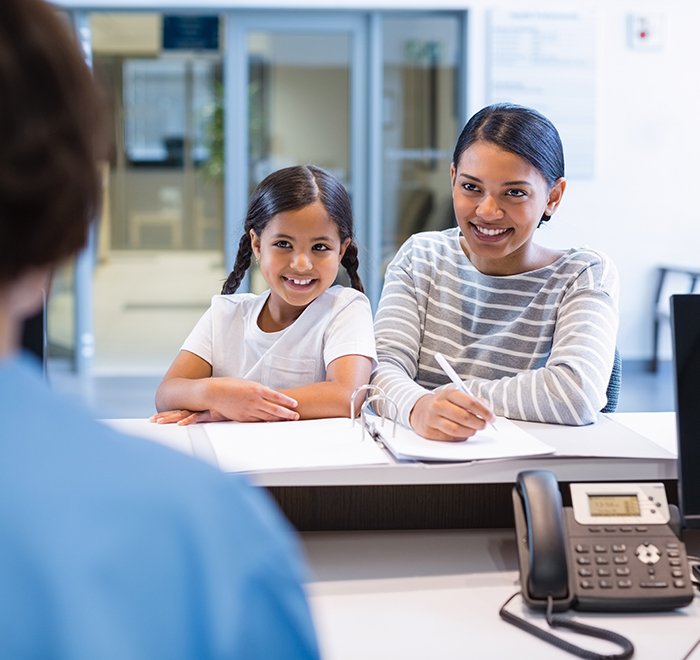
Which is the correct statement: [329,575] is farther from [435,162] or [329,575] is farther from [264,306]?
[435,162]

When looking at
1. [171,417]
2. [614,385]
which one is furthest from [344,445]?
[614,385]

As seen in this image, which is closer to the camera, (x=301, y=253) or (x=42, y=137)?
(x=42, y=137)

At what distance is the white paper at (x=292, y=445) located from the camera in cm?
131

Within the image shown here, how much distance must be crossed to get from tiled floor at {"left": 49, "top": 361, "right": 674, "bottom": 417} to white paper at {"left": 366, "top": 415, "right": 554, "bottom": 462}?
3.53 metres

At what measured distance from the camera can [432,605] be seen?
49.8 inches

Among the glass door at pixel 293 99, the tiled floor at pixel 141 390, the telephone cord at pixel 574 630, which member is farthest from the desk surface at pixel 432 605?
the glass door at pixel 293 99

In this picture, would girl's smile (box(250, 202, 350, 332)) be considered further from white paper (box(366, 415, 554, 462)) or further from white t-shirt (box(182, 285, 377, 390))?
white paper (box(366, 415, 554, 462))

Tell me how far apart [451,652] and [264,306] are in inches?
40.1

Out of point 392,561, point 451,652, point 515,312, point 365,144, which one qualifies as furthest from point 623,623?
point 365,144

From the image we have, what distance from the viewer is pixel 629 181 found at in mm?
6016

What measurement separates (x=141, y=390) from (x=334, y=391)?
13.6ft

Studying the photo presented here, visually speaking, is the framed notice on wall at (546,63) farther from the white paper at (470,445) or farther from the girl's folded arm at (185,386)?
the white paper at (470,445)

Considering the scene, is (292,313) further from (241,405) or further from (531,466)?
(531,466)

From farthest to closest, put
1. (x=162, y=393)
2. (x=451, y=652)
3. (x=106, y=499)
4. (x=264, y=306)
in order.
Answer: (x=264, y=306), (x=162, y=393), (x=451, y=652), (x=106, y=499)
